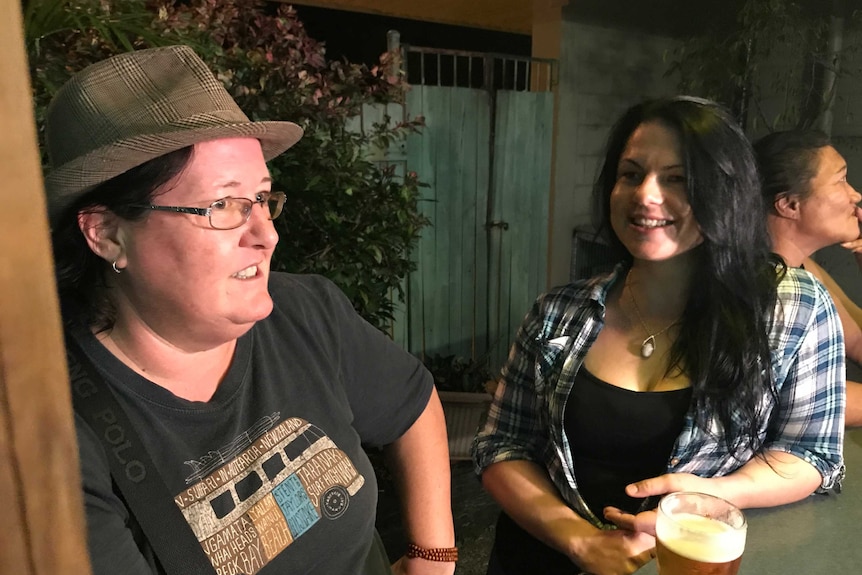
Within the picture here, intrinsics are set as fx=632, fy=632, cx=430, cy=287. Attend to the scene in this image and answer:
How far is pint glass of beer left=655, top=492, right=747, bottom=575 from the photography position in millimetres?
873

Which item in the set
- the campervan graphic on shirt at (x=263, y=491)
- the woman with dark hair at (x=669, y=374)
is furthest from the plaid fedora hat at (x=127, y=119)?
the woman with dark hair at (x=669, y=374)

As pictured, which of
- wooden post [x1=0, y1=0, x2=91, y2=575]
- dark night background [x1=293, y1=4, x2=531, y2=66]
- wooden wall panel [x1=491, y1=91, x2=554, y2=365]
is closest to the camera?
wooden post [x1=0, y1=0, x2=91, y2=575]

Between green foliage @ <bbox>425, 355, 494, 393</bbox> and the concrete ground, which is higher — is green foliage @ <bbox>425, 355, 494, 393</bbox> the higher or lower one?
the higher one

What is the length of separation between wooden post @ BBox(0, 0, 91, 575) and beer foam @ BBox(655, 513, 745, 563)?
2.72ft

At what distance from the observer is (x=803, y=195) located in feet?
5.28

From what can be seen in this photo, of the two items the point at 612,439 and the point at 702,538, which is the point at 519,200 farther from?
the point at 702,538

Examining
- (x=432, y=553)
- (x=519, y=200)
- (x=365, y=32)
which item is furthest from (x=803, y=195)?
(x=365, y=32)

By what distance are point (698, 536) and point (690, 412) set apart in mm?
397

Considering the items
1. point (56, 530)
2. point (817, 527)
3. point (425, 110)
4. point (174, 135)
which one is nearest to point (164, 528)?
point (174, 135)

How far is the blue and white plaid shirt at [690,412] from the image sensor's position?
123cm

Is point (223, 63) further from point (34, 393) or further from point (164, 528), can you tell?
point (34, 393)

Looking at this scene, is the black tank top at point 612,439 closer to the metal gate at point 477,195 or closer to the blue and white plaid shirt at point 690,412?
the blue and white plaid shirt at point 690,412

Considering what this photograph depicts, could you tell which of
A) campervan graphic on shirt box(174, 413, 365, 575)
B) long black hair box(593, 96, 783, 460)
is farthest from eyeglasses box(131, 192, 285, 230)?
long black hair box(593, 96, 783, 460)

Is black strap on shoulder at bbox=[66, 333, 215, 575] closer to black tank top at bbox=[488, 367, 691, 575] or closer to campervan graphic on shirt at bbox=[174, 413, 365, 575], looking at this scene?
campervan graphic on shirt at bbox=[174, 413, 365, 575]
